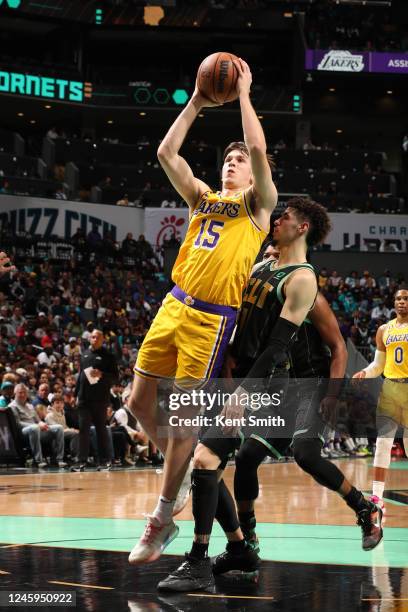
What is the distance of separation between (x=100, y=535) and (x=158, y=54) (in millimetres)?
37933

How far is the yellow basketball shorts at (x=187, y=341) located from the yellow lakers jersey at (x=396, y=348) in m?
4.62

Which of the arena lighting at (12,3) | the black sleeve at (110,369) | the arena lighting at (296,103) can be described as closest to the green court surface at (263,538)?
the black sleeve at (110,369)

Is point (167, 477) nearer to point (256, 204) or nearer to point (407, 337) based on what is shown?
point (256, 204)

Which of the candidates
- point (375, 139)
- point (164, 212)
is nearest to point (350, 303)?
Answer: point (164, 212)

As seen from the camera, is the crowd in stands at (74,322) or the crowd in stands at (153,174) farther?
the crowd in stands at (153,174)

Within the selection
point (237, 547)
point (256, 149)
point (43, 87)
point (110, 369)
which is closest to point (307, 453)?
point (237, 547)

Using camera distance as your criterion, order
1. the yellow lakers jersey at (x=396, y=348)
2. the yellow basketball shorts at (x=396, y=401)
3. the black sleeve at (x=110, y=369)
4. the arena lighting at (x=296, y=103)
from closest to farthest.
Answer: the yellow basketball shorts at (x=396, y=401)
the yellow lakers jersey at (x=396, y=348)
the black sleeve at (x=110, y=369)
the arena lighting at (x=296, y=103)

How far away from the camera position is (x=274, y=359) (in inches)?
206

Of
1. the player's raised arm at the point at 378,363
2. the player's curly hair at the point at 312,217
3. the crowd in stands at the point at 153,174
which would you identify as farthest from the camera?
the crowd in stands at the point at 153,174

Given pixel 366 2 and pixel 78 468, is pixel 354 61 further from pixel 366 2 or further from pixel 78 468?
pixel 78 468

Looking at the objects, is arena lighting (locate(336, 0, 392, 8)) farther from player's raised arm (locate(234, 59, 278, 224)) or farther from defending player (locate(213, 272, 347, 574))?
player's raised arm (locate(234, 59, 278, 224))

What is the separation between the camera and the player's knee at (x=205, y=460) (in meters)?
5.25

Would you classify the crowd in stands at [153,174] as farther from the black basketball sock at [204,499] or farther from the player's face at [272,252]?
the black basketball sock at [204,499]

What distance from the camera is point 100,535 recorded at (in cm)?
731
